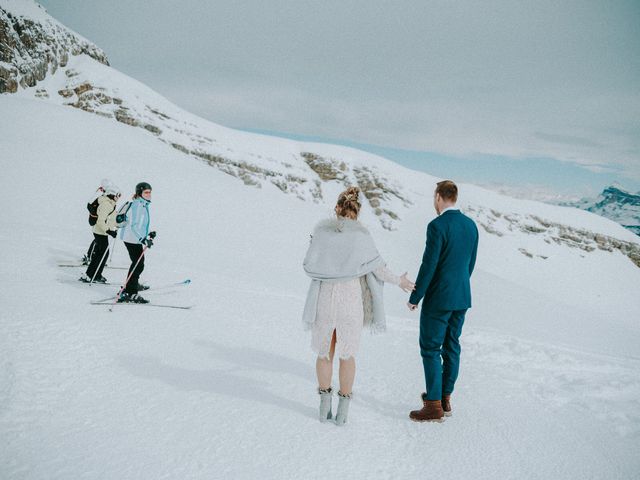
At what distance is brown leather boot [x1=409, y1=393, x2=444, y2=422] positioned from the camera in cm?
377

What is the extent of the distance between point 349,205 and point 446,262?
47.1 inches

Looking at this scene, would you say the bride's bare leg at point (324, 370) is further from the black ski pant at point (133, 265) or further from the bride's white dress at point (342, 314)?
the black ski pant at point (133, 265)

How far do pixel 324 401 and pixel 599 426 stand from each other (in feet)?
9.71

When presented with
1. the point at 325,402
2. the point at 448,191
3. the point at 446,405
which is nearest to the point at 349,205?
the point at 448,191

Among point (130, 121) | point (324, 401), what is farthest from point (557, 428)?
point (130, 121)

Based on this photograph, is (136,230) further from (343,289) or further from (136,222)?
(343,289)

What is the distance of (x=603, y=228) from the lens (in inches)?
3216

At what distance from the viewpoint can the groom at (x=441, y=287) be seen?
3.68 meters

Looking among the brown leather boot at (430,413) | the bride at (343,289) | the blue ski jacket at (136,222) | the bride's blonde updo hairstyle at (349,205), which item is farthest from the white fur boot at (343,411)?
the blue ski jacket at (136,222)

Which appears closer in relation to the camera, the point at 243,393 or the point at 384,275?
the point at 384,275

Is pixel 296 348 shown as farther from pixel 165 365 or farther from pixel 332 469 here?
pixel 332 469

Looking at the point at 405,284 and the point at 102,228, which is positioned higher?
the point at 405,284

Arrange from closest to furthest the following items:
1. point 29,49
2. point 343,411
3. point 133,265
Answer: point 343,411 < point 133,265 < point 29,49

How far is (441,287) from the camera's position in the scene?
374 cm
